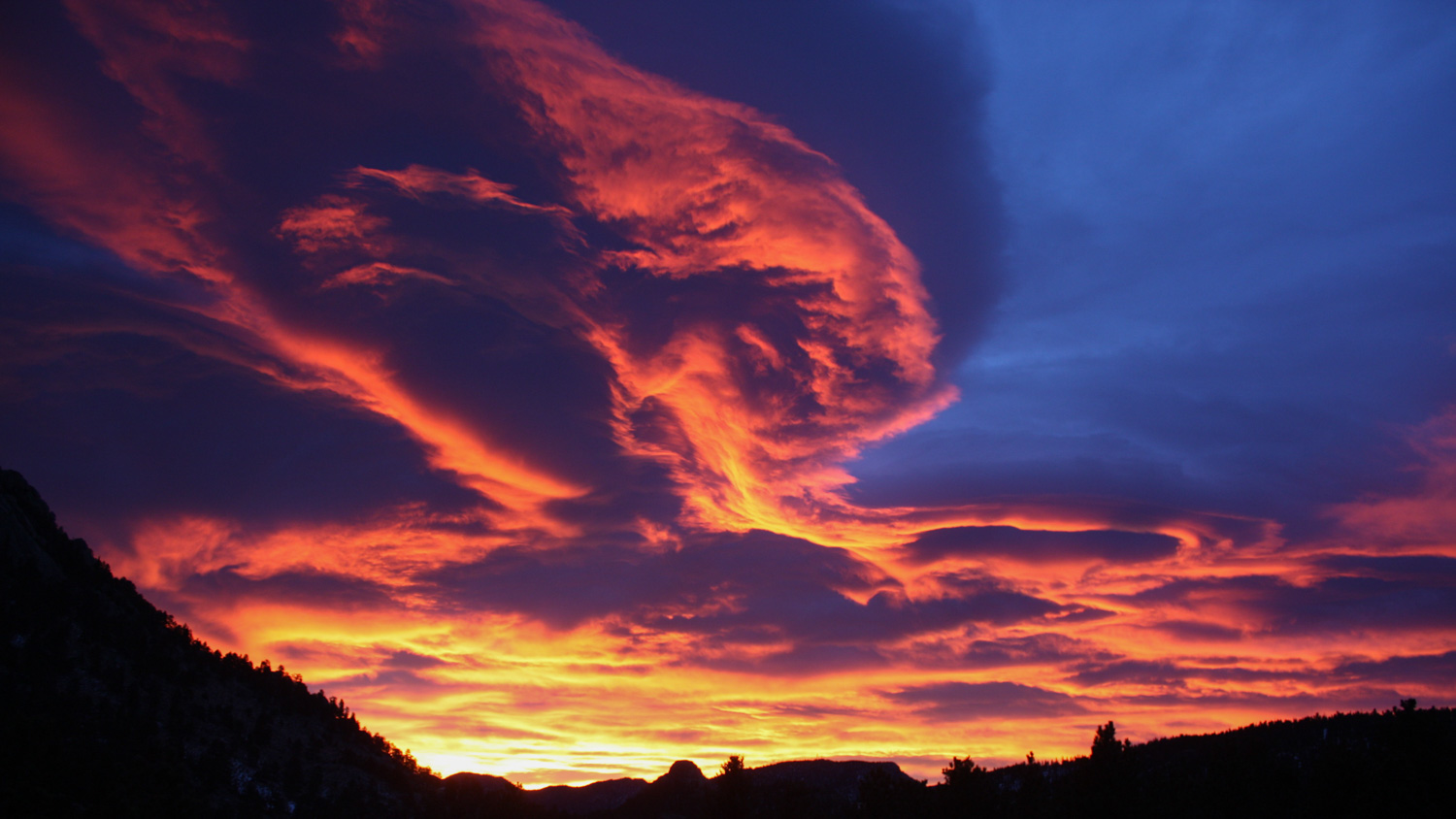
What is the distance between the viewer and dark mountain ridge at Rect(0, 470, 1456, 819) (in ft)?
193

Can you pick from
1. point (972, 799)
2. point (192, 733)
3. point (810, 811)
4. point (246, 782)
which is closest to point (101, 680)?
point (192, 733)

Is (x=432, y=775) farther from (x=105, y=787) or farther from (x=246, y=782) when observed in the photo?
(x=105, y=787)

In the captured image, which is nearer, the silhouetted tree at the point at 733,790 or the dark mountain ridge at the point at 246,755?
the dark mountain ridge at the point at 246,755

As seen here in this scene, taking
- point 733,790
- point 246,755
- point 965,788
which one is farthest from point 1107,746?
point 246,755

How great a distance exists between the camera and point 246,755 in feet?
240

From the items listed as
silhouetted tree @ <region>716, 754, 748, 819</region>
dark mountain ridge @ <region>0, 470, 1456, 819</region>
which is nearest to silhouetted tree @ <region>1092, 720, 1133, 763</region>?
dark mountain ridge @ <region>0, 470, 1456, 819</region>

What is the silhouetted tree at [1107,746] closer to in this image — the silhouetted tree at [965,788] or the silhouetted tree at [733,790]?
the silhouetted tree at [965,788]

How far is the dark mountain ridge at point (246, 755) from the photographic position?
5891 centimetres

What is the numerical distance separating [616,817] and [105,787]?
318ft

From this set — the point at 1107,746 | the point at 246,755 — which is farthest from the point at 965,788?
the point at 246,755

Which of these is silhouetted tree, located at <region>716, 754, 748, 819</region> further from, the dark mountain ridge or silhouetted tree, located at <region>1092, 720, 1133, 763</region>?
silhouetted tree, located at <region>1092, 720, 1133, 763</region>

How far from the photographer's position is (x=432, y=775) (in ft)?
374

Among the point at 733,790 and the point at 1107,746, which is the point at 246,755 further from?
the point at 1107,746

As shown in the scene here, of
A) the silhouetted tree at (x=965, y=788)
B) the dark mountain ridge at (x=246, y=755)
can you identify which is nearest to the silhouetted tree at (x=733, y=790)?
the dark mountain ridge at (x=246, y=755)
